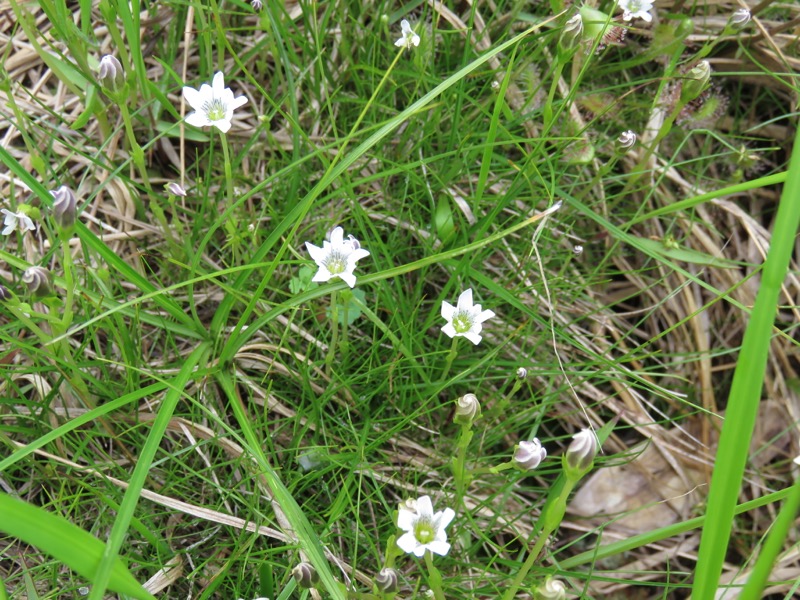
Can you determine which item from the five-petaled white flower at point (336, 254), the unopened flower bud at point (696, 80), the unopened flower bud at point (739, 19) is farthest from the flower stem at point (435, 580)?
the unopened flower bud at point (739, 19)

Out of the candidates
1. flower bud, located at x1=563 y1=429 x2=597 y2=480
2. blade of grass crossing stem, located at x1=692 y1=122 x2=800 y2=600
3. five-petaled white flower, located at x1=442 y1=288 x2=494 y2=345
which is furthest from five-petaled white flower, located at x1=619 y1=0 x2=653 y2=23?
flower bud, located at x1=563 y1=429 x2=597 y2=480

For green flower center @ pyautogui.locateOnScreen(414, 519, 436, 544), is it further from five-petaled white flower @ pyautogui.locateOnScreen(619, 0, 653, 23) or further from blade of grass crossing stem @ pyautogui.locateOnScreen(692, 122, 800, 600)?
five-petaled white flower @ pyautogui.locateOnScreen(619, 0, 653, 23)

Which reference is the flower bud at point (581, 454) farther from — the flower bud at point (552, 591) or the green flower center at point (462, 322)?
the green flower center at point (462, 322)

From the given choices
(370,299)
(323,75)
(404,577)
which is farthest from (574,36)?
(404,577)

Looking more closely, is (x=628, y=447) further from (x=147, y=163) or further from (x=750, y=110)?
(x=147, y=163)

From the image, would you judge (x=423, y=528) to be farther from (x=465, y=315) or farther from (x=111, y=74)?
(x=111, y=74)
